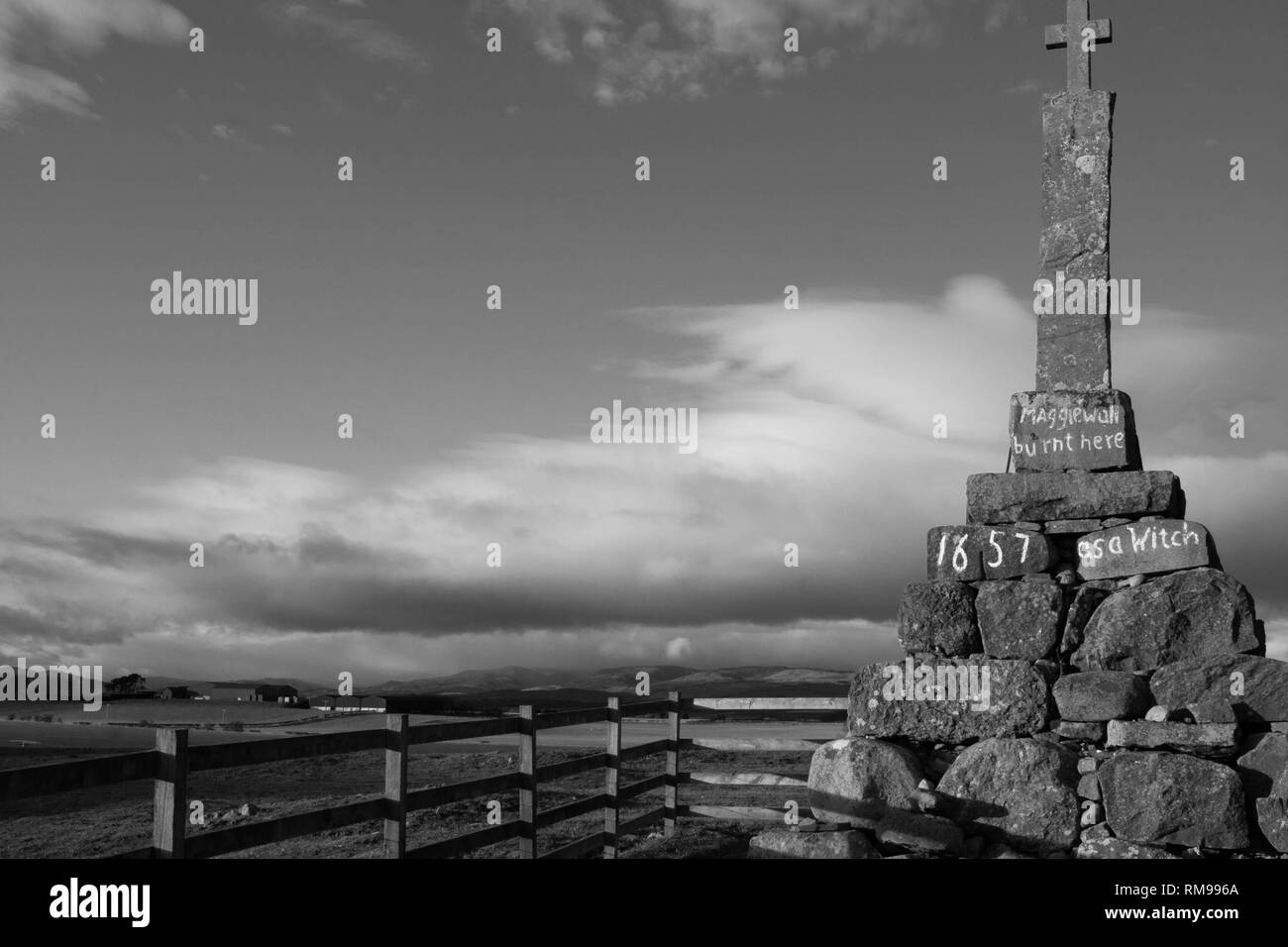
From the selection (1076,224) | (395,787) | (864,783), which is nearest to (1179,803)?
(864,783)

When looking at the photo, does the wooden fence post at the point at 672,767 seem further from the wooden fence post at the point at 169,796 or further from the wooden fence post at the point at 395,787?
the wooden fence post at the point at 169,796

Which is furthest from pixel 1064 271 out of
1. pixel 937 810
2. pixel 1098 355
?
pixel 937 810

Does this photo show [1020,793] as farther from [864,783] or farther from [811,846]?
[811,846]

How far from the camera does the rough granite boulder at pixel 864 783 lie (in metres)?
9.21

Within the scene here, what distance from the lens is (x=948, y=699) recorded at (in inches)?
378

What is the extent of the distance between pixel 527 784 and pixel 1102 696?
4.66 m

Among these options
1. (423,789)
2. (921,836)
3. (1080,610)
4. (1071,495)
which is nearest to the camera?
(423,789)

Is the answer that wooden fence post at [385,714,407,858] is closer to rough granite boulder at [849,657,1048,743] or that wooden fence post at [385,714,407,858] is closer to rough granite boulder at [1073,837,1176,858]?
rough granite boulder at [849,657,1048,743]

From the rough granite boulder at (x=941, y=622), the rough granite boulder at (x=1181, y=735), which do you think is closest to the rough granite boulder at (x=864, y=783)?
the rough granite boulder at (x=941, y=622)
